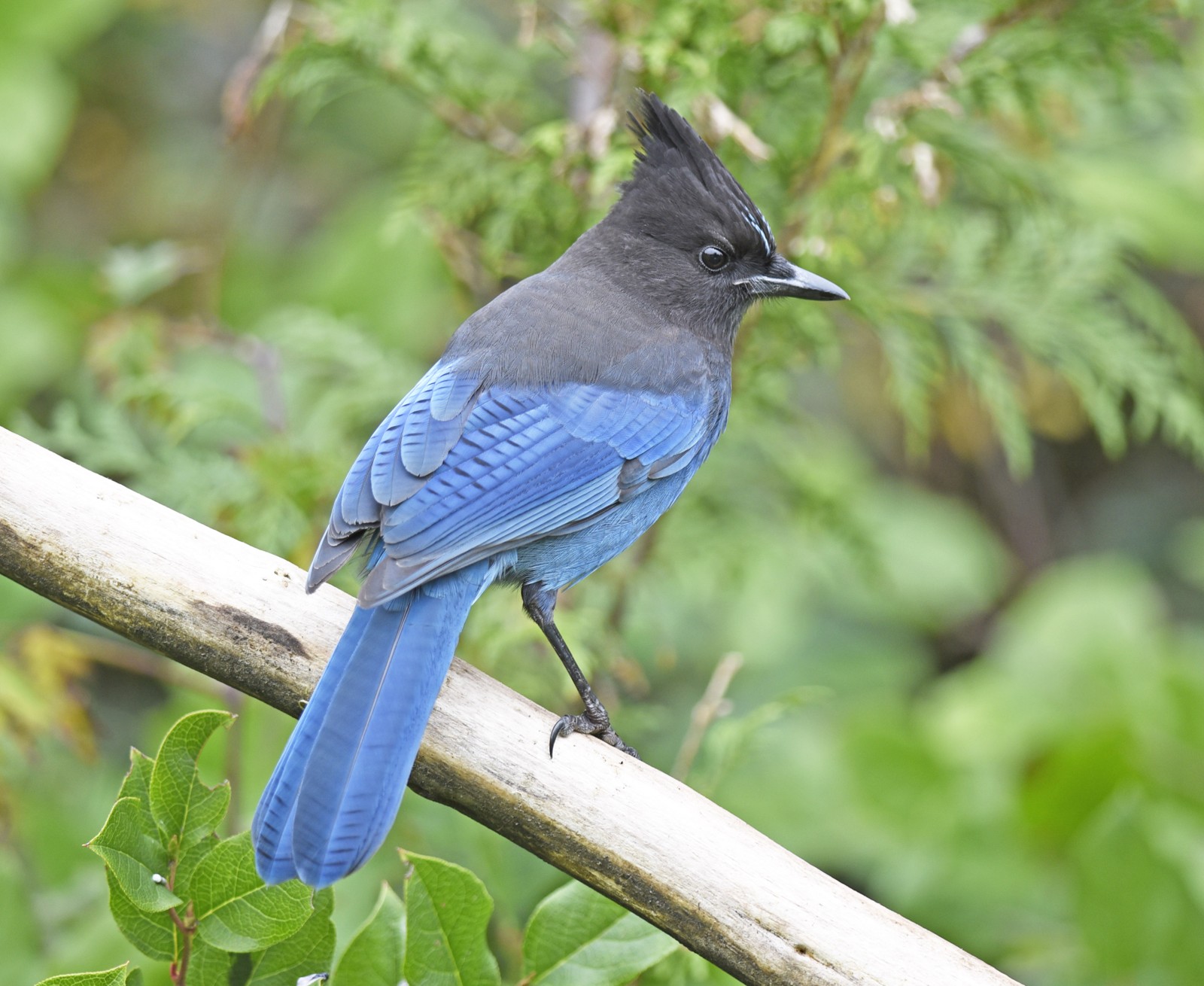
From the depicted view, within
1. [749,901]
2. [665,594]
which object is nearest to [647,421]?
[749,901]

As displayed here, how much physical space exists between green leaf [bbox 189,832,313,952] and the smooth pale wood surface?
329 mm

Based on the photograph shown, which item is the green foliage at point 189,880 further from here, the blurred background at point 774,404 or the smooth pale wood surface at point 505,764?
the blurred background at point 774,404

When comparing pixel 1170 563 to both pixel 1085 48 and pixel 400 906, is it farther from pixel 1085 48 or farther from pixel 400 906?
pixel 400 906

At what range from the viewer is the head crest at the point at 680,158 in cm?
253

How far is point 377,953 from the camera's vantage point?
1.67 metres

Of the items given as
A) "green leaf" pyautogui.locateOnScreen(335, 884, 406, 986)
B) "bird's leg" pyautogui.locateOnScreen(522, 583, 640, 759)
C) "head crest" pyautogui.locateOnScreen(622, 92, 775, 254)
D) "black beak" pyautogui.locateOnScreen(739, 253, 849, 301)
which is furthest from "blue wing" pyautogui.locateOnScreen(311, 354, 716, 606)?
"green leaf" pyautogui.locateOnScreen(335, 884, 406, 986)

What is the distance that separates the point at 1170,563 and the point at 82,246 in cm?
462

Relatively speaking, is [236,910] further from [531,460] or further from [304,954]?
[531,460]

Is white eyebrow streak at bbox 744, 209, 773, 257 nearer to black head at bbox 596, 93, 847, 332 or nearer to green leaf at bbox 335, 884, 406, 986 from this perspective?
black head at bbox 596, 93, 847, 332

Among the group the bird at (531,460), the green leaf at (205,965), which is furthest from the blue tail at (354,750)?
the green leaf at (205,965)

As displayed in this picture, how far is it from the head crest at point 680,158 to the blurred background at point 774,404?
64mm

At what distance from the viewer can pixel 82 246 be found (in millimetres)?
5426

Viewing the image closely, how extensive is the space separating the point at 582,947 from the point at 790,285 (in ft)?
4.40

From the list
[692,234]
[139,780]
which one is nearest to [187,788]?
[139,780]
